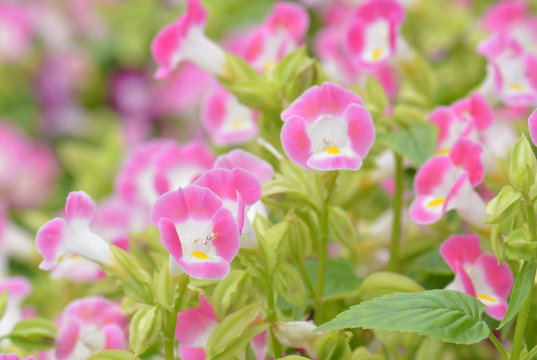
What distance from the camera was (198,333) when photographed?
64 cm

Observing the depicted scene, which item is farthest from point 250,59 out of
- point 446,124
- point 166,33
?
Answer: point 446,124

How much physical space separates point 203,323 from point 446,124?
29 cm

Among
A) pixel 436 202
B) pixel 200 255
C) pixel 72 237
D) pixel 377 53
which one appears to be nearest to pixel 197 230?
pixel 200 255

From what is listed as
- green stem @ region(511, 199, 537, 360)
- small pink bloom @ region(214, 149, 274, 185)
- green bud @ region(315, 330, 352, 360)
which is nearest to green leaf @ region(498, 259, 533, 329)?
green stem @ region(511, 199, 537, 360)

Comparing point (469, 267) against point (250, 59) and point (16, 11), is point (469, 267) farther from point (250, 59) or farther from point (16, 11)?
point (16, 11)

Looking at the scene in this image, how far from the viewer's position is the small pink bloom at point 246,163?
647mm

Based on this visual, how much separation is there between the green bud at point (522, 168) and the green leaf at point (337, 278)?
19cm

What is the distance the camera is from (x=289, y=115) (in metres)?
0.61

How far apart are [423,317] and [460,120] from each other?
0.82 feet

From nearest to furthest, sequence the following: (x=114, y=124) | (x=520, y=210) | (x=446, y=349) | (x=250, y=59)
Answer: (x=520, y=210) < (x=446, y=349) < (x=250, y=59) < (x=114, y=124)

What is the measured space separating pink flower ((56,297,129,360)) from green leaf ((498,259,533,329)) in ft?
1.06

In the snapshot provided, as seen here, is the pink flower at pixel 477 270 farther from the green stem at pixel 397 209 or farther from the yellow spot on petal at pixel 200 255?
the yellow spot on petal at pixel 200 255

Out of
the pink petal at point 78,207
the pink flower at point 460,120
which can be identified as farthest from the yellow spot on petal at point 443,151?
the pink petal at point 78,207

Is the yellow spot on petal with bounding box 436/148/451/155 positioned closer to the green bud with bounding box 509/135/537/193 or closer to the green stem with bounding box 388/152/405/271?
the green stem with bounding box 388/152/405/271
